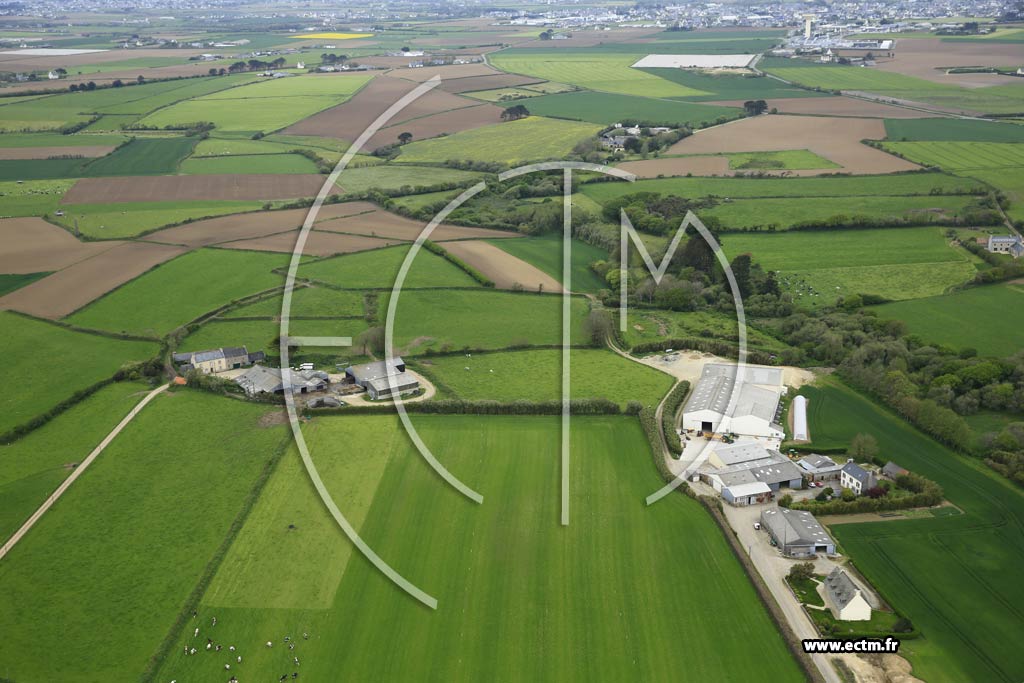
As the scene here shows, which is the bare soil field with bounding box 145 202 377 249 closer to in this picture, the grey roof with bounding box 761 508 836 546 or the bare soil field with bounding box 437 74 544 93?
the grey roof with bounding box 761 508 836 546

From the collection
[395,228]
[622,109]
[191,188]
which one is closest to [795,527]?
[395,228]

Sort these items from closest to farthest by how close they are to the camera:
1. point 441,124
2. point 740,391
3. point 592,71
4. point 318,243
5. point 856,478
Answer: point 856,478, point 740,391, point 318,243, point 441,124, point 592,71

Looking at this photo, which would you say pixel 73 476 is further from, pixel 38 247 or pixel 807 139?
pixel 807 139

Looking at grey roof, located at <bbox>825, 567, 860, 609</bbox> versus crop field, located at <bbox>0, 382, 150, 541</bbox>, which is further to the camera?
crop field, located at <bbox>0, 382, 150, 541</bbox>

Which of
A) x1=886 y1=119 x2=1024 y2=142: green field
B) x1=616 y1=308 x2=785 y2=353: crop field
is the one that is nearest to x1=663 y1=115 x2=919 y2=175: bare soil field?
x1=886 y1=119 x2=1024 y2=142: green field

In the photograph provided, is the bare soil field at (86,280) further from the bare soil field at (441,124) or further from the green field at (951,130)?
the green field at (951,130)

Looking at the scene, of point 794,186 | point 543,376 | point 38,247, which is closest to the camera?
point 543,376

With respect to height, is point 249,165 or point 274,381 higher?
point 249,165
